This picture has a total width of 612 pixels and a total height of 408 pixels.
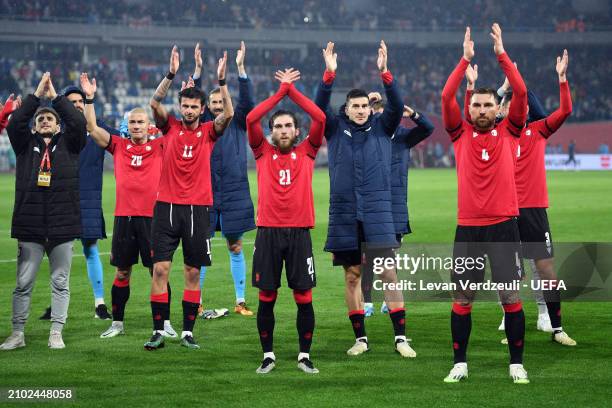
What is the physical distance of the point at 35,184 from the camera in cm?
855

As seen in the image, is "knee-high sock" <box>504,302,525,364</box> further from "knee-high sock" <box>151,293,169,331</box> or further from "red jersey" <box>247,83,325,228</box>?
"knee-high sock" <box>151,293,169,331</box>

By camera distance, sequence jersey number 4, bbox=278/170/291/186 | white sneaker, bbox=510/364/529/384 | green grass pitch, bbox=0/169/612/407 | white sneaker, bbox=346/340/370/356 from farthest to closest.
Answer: white sneaker, bbox=346/340/370/356 < jersey number 4, bbox=278/170/291/186 < white sneaker, bbox=510/364/529/384 < green grass pitch, bbox=0/169/612/407

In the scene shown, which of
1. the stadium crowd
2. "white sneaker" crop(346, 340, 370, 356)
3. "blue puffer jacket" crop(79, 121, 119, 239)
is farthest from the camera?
the stadium crowd

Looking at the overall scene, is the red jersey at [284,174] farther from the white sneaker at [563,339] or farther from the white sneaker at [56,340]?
the white sneaker at [563,339]

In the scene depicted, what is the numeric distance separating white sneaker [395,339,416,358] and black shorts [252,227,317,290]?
104 centimetres

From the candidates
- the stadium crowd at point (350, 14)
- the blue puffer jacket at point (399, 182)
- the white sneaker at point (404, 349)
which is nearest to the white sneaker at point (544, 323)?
the blue puffer jacket at point (399, 182)

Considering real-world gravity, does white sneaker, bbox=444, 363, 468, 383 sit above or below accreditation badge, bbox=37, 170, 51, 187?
below

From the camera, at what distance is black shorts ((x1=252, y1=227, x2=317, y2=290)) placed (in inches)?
301

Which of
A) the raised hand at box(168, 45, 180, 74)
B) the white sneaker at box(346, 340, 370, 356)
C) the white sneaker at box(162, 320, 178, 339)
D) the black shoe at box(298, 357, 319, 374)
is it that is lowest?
the white sneaker at box(162, 320, 178, 339)

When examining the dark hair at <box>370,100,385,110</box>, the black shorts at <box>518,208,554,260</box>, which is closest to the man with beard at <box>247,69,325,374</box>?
the dark hair at <box>370,100,385,110</box>

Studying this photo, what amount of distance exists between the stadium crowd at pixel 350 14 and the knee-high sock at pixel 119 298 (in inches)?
1960

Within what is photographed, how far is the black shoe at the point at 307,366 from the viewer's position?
753cm

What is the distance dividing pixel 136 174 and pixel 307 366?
3008 mm

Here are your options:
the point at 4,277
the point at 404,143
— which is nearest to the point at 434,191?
the point at 4,277
